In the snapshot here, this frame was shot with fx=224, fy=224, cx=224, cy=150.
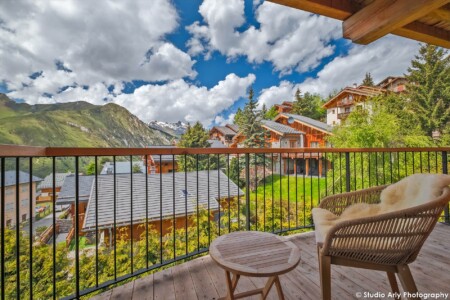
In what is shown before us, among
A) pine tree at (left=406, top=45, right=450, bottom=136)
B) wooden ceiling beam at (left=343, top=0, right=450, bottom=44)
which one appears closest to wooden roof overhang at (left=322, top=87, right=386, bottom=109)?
pine tree at (left=406, top=45, right=450, bottom=136)

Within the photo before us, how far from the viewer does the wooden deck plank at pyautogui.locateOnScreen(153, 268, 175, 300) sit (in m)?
1.51

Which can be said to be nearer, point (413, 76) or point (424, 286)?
point (424, 286)

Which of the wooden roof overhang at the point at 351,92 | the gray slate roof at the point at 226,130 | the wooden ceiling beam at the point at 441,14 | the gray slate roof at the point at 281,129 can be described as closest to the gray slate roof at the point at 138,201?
the wooden ceiling beam at the point at 441,14

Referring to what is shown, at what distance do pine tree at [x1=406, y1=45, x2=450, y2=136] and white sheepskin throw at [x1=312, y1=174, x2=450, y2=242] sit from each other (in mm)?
19347

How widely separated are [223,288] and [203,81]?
117 ft

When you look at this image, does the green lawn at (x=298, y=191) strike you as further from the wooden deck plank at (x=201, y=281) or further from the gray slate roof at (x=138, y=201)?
the wooden deck plank at (x=201, y=281)

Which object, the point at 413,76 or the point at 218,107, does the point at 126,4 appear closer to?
the point at 413,76

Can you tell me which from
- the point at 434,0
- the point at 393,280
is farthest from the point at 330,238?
the point at 434,0

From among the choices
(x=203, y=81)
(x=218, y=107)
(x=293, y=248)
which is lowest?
(x=293, y=248)

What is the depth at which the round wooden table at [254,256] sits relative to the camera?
0.98 m

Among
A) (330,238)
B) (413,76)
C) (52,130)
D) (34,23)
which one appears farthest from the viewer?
(413,76)

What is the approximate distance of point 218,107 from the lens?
37406 millimetres

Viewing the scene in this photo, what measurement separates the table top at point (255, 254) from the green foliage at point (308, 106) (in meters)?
29.6

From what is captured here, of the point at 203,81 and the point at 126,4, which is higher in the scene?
the point at 203,81
